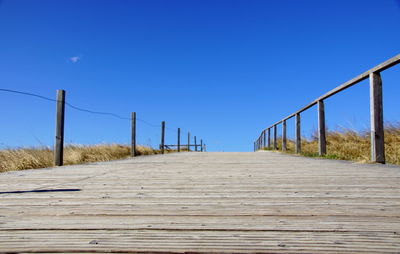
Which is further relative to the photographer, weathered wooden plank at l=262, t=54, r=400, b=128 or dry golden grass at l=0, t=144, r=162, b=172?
dry golden grass at l=0, t=144, r=162, b=172

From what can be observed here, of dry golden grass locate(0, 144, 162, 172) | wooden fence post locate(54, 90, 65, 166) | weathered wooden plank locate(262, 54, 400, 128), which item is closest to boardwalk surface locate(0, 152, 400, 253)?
weathered wooden plank locate(262, 54, 400, 128)

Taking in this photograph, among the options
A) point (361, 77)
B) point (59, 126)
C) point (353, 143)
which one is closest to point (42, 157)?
point (59, 126)

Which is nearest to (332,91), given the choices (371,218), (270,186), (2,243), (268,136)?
(270,186)

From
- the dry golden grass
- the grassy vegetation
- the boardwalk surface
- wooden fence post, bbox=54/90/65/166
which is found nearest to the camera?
the boardwalk surface

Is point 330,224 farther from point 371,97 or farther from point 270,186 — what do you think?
point 371,97

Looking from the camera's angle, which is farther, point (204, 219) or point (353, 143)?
point (353, 143)

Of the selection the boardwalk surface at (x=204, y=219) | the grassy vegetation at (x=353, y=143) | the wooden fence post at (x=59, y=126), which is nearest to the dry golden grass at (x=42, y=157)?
the wooden fence post at (x=59, y=126)

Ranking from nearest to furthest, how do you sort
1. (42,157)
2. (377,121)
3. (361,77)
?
(377,121)
(361,77)
(42,157)

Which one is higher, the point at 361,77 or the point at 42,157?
the point at 361,77

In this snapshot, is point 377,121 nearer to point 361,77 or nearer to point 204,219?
point 361,77

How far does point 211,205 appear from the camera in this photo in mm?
1560

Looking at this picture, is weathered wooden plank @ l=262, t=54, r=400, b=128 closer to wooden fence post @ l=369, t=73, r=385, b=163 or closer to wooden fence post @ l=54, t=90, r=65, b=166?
wooden fence post @ l=369, t=73, r=385, b=163

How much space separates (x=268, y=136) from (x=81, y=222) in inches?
524

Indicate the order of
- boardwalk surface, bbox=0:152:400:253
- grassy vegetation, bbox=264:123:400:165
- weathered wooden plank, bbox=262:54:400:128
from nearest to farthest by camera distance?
boardwalk surface, bbox=0:152:400:253, weathered wooden plank, bbox=262:54:400:128, grassy vegetation, bbox=264:123:400:165
